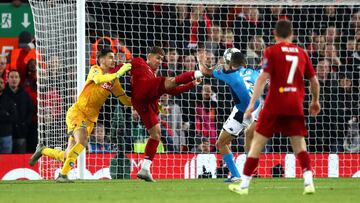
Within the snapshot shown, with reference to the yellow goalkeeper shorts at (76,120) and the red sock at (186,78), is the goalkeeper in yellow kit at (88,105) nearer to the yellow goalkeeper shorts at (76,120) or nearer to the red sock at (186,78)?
the yellow goalkeeper shorts at (76,120)

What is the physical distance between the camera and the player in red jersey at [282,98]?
1202cm

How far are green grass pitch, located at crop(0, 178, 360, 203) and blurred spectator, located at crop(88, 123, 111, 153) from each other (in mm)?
3323

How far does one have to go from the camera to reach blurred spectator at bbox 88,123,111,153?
19516 mm

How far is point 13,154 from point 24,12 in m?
5.12

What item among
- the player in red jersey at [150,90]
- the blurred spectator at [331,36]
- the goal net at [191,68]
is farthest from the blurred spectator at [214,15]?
the player in red jersey at [150,90]

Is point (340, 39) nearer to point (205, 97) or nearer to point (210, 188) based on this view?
point (205, 97)

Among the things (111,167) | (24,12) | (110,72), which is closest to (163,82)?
(110,72)

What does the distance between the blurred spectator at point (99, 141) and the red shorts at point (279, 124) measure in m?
7.66

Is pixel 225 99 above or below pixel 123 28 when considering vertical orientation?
below

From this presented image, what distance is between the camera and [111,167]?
62.4 feet

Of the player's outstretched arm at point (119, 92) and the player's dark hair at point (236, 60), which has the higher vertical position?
the player's dark hair at point (236, 60)

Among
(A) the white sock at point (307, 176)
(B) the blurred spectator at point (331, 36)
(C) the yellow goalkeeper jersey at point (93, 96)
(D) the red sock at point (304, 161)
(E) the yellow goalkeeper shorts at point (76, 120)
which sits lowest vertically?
(A) the white sock at point (307, 176)

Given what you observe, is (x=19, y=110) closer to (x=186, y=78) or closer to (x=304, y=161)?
(x=186, y=78)

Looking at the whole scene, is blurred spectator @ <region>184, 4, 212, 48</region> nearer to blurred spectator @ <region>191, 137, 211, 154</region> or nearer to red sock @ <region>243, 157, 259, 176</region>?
blurred spectator @ <region>191, 137, 211, 154</region>
